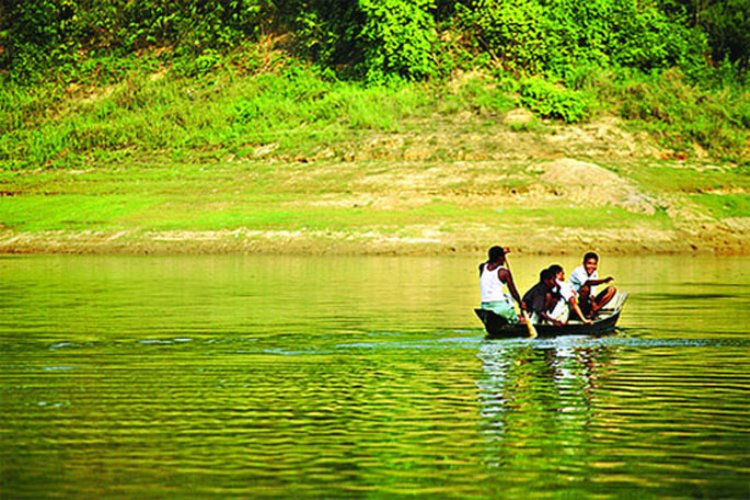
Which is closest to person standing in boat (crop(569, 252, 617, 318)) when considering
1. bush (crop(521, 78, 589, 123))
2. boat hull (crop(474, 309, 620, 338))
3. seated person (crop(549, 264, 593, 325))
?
boat hull (crop(474, 309, 620, 338))

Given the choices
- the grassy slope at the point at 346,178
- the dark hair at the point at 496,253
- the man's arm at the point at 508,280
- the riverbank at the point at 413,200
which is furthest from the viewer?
the grassy slope at the point at 346,178

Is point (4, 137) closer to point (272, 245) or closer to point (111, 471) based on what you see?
point (272, 245)

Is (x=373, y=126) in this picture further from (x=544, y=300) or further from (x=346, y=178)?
(x=544, y=300)

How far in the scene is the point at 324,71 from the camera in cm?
6116

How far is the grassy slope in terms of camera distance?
44719 mm

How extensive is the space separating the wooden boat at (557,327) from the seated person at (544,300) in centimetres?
17

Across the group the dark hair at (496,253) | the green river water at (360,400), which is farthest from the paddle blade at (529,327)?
the dark hair at (496,253)

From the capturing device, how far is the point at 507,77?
58281 mm

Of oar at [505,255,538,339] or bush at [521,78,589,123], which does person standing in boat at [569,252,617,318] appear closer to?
oar at [505,255,538,339]

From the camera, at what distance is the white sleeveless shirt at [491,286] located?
20.8 m

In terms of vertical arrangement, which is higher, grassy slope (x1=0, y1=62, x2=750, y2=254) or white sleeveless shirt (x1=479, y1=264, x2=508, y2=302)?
grassy slope (x1=0, y1=62, x2=750, y2=254)

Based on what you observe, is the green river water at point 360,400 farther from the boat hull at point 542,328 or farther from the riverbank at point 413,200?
the riverbank at point 413,200

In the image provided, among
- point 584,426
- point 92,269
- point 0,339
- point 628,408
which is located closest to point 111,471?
point 584,426

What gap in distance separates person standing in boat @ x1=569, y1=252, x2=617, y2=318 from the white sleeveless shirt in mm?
1821
